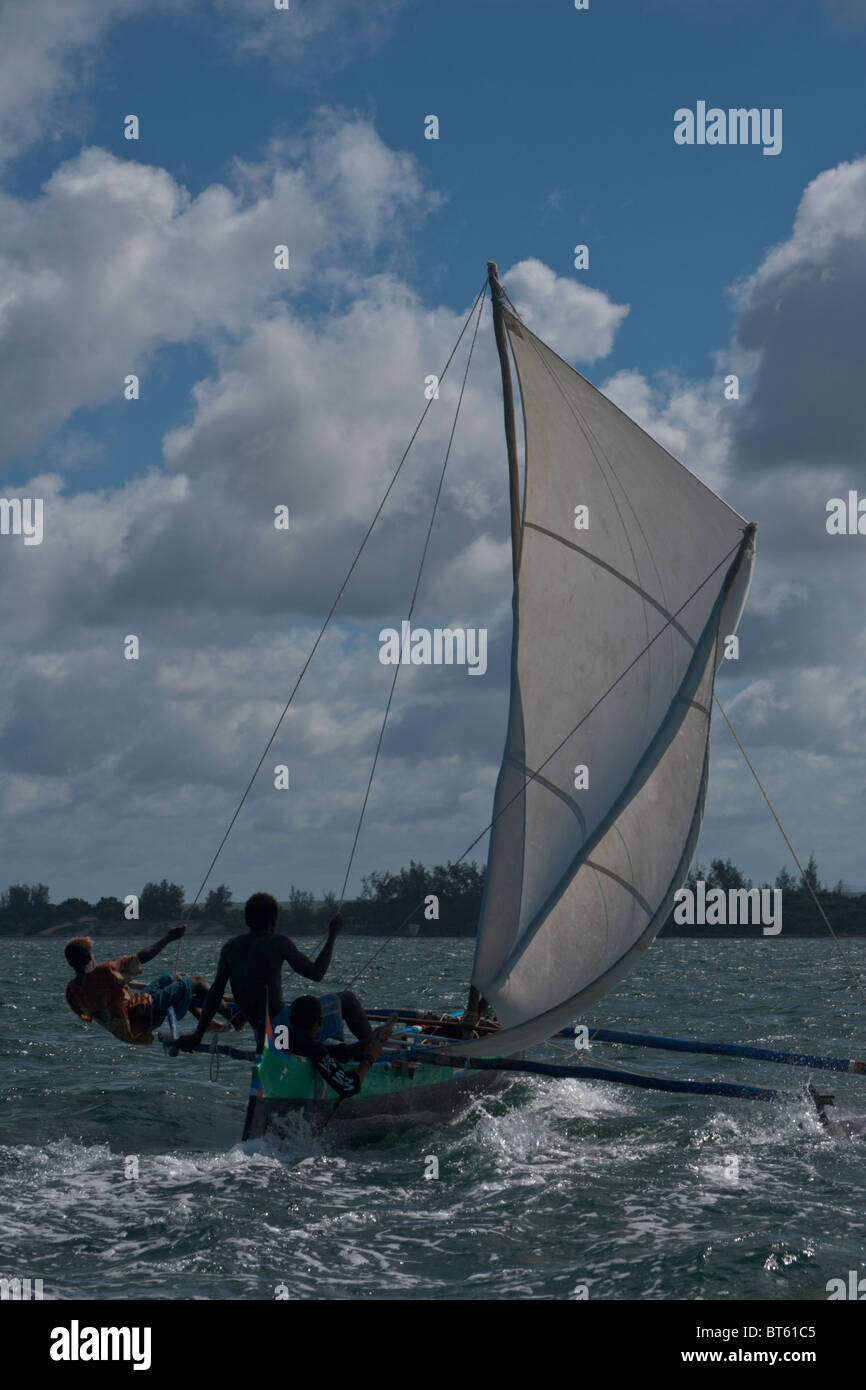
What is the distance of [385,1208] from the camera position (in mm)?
10961

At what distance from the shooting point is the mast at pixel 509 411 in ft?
47.0

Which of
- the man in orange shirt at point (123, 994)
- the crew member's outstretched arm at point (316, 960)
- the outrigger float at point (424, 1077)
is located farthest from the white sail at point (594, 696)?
the man in orange shirt at point (123, 994)

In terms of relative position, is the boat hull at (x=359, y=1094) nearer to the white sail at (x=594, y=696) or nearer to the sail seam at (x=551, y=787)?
the white sail at (x=594, y=696)

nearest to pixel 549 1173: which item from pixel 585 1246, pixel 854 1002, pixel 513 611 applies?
pixel 585 1246

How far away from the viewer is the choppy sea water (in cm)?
898

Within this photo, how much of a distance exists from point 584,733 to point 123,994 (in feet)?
18.9

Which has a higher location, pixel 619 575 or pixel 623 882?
pixel 619 575

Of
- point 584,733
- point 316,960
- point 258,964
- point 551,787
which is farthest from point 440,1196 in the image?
point 584,733

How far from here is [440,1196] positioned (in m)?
11.4

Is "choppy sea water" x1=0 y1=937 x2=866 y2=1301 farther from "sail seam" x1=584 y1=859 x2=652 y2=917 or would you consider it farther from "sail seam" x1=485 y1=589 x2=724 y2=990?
"sail seam" x1=584 y1=859 x2=652 y2=917

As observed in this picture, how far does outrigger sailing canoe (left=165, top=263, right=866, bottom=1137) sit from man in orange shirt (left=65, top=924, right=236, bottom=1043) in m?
0.74

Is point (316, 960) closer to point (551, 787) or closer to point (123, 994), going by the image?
point (123, 994)
